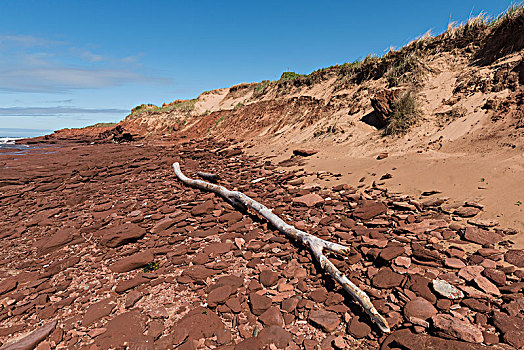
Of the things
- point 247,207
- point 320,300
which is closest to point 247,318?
point 320,300

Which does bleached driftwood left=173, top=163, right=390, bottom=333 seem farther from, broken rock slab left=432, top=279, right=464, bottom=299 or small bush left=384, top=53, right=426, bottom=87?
small bush left=384, top=53, right=426, bottom=87

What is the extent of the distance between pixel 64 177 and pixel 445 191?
42.4 ft

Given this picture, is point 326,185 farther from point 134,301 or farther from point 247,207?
point 134,301

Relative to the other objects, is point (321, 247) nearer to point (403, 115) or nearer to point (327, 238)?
point (327, 238)

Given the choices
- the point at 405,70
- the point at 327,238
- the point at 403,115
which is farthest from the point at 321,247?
the point at 405,70

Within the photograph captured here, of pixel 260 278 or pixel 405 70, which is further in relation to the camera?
pixel 405 70

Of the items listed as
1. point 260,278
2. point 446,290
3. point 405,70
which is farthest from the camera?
point 405,70

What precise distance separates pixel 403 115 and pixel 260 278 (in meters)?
7.07

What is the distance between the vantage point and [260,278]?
12.0ft

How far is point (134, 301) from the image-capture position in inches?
137

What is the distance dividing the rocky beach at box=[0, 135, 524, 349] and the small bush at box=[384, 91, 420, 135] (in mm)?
3138

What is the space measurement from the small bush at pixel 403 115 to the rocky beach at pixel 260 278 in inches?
124

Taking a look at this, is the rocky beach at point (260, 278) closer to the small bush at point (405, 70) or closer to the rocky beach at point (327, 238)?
the rocky beach at point (327, 238)

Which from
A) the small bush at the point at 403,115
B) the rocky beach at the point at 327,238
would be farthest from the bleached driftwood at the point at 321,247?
the small bush at the point at 403,115
